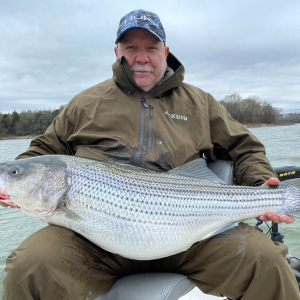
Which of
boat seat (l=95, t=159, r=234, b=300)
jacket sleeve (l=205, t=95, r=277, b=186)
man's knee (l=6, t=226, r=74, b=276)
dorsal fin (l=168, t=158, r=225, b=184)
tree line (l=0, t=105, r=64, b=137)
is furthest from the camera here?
tree line (l=0, t=105, r=64, b=137)

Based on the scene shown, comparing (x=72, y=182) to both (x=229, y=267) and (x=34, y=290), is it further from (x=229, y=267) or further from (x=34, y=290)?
(x=229, y=267)

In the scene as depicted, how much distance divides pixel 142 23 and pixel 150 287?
9.92ft

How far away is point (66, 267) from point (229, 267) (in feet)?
4.60

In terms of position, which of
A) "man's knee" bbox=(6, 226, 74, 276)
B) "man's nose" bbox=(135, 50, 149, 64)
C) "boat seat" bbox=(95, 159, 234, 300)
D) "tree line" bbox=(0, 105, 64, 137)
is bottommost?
"boat seat" bbox=(95, 159, 234, 300)

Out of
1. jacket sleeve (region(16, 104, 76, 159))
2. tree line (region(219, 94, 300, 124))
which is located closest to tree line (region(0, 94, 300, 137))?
tree line (region(219, 94, 300, 124))

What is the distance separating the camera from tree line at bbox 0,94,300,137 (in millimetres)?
52456

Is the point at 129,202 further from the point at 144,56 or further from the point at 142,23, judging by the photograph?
the point at 142,23

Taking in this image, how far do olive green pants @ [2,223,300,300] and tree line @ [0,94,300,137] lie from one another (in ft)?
122

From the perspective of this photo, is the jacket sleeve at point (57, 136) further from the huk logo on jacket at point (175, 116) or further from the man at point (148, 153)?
the huk logo on jacket at point (175, 116)

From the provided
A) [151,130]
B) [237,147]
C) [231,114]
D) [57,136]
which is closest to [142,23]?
[151,130]

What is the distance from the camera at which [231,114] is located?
67.6 m

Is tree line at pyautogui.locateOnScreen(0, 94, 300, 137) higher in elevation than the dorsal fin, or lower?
higher

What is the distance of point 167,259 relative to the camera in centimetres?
272

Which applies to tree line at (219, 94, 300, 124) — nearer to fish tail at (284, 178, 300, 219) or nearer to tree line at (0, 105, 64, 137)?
tree line at (0, 105, 64, 137)
